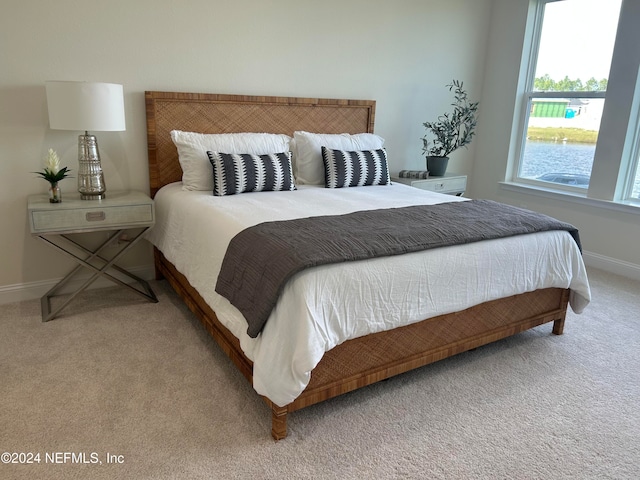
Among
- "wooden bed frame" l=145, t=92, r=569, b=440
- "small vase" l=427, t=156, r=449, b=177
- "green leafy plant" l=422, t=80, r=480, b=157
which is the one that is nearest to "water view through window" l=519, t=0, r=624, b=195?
"green leafy plant" l=422, t=80, r=480, b=157

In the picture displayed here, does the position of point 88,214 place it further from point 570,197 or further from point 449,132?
point 570,197

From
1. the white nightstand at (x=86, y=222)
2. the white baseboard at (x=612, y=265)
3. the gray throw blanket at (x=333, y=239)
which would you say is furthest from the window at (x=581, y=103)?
the white nightstand at (x=86, y=222)

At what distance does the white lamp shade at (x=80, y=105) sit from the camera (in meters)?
2.53

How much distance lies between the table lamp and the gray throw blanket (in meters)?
1.22

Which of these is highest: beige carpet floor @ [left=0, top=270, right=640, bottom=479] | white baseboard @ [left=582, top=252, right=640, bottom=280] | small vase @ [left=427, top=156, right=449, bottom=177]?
small vase @ [left=427, top=156, right=449, bottom=177]

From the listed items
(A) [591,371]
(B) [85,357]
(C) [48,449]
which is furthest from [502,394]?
(B) [85,357]

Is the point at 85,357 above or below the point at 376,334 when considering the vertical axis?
below

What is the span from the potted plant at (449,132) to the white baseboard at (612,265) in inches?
58.0

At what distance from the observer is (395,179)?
4.21 meters

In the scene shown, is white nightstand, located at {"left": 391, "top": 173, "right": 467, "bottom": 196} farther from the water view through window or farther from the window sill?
the water view through window

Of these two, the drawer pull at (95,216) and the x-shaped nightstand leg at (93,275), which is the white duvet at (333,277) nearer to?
the x-shaped nightstand leg at (93,275)

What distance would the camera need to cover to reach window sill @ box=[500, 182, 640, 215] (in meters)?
3.70

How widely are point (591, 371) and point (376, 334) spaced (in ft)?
4.08

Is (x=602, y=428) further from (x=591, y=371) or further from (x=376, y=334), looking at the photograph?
(x=376, y=334)
